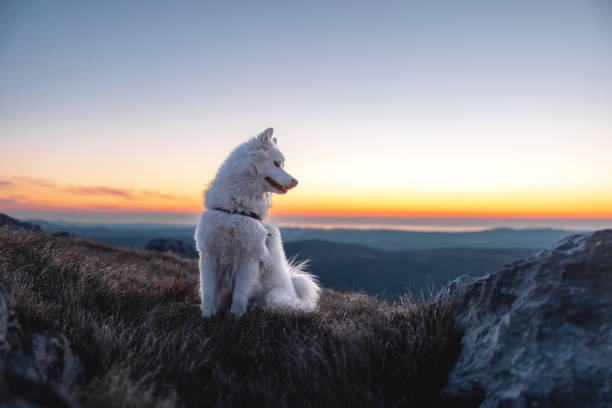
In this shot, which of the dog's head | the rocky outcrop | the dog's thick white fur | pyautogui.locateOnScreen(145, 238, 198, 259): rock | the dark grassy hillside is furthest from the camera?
pyautogui.locateOnScreen(145, 238, 198, 259): rock

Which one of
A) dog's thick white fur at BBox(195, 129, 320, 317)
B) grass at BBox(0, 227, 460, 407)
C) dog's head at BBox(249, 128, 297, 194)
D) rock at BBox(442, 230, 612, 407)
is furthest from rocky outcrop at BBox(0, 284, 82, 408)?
dog's head at BBox(249, 128, 297, 194)

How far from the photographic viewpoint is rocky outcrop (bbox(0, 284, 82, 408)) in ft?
4.06

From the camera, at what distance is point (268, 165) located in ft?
14.6

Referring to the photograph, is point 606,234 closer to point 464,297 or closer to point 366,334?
point 464,297

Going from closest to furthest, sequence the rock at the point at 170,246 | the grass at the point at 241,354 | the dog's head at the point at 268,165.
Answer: the grass at the point at 241,354
the dog's head at the point at 268,165
the rock at the point at 170,246

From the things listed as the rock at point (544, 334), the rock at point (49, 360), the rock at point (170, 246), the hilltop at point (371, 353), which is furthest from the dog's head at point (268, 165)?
the rock at point (170, 246)

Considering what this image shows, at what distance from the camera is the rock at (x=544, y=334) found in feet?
5.88

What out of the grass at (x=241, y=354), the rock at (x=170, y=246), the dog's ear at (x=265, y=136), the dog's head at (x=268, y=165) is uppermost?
the dog's ear at (x=265, y=136)

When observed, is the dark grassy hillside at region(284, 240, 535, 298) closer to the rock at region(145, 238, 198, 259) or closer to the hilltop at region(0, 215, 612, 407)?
the hilltop at region(0, 215, 612, 407)

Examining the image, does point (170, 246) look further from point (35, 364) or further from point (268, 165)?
point (35, 364)

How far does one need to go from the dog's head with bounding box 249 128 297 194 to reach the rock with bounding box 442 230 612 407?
272 cm

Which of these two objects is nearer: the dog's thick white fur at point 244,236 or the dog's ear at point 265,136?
the dog's thick white fur at point 244,236

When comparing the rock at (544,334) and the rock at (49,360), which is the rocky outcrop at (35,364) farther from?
the rock at (544,334)

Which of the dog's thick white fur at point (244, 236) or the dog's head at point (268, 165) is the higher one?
the dog's head at point (268, 165)
